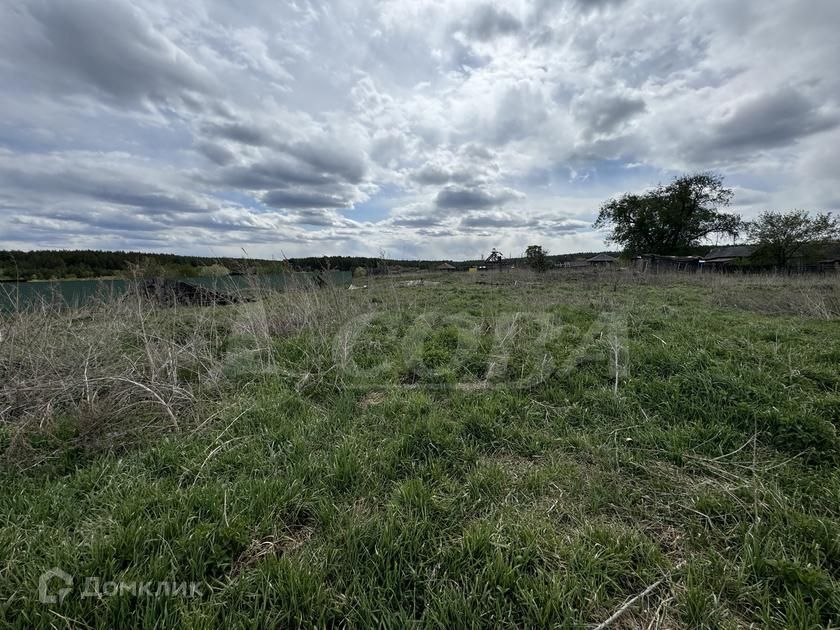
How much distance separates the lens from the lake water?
5.16m

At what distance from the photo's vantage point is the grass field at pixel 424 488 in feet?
4.76

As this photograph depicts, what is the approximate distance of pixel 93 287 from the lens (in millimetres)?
7359

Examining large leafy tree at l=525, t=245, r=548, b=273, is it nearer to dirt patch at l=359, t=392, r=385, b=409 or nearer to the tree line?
the tree line

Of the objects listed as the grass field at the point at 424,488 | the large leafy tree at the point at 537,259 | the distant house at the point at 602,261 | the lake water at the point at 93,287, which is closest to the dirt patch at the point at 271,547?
the grass field at the point at 424,488

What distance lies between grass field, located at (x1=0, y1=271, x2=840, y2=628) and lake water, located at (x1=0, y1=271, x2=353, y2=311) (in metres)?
1.10

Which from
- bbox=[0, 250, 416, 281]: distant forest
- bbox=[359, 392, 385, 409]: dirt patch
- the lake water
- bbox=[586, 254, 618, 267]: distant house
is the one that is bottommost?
bbox=[359, 392, 385, 409]: dirt patch

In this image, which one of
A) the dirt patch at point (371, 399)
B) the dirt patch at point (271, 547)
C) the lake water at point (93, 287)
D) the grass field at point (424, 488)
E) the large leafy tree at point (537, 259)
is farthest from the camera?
the large leafy tree at point (537, 259)

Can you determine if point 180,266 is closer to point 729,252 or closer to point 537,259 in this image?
point 537,259

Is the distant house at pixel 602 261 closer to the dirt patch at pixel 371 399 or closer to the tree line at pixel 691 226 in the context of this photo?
the tree line at pixel 691 226

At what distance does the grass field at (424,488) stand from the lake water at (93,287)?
1.10 m

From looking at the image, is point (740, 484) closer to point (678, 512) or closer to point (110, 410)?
point (678, 512)

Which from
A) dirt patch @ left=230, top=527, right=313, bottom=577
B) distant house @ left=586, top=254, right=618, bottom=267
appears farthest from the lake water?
distant house @ left=586, top=254, right=618, bottom=267

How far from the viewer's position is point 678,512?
6.51 feet

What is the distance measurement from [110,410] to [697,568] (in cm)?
435
